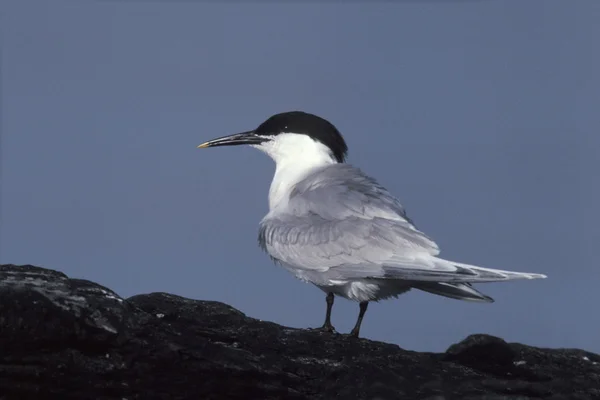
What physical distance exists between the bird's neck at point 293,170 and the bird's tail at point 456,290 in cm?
178

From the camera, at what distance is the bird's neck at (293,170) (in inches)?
349

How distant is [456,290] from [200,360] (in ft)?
7.51

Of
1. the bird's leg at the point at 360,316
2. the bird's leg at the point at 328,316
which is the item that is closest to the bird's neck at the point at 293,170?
the bird's leg at the point at 328,316

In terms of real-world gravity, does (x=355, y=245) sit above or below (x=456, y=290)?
above

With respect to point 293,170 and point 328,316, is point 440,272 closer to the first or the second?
point 328,316

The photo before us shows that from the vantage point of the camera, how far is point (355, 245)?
24.8ft

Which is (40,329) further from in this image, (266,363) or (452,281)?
(452,281)

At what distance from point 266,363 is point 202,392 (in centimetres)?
52

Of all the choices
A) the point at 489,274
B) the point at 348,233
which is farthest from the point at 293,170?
the point at 489,274

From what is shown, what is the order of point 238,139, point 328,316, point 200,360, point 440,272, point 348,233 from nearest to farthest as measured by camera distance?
1. point 200,360
2. point 440,272
3. point 348,233
4. point 328,316
5. point 238,139

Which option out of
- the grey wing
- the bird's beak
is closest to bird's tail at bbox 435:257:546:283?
the grey wing

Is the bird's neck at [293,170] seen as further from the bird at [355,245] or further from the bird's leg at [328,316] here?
the bird's leg at [328,316]

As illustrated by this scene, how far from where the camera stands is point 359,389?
6.48 meters

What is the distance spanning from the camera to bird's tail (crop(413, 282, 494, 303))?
7496mm
